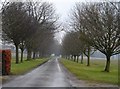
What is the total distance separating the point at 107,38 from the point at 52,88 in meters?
25.3

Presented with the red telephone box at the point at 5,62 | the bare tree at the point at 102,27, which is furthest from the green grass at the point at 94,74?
the red telephone box at the point at 5,62

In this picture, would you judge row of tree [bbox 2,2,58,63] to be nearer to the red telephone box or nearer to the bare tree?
the red telephone box

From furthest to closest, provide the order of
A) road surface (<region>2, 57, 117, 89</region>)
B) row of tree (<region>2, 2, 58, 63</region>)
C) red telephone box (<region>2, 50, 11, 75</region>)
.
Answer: row of tree (<region>2, 2, 58, 63</region>), red telephone box (<region>2, 50, 11, 75</region>), road surface (<region>2, 57, 117, 89</region>)

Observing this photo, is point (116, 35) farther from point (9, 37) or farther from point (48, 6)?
point (48, 6)

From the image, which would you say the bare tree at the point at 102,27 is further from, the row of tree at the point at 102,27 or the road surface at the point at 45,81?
the road surface at the point at 45,81

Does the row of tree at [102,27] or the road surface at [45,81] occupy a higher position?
the row of tree at [102,27]

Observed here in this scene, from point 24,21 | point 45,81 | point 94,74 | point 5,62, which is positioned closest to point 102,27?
point 94,74

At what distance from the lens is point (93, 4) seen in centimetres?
4269

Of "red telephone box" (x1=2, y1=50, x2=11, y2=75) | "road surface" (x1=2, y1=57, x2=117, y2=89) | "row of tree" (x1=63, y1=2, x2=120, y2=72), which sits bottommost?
"road surface" (x1=2, y1=57, x2=117, y2=89)

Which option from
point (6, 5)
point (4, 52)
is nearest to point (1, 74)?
point (4, 52)

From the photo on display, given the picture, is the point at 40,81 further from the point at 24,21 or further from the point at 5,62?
the point at 24,21

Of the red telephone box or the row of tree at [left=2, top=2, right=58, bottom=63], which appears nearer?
the red telephone box

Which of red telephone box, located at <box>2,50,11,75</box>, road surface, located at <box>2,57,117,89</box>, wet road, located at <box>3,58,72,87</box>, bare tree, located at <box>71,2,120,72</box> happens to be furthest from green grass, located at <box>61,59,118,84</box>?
red telephone box, located at <box>2,50,11,75</box>

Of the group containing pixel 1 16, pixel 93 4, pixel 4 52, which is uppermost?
pixel 93 4
